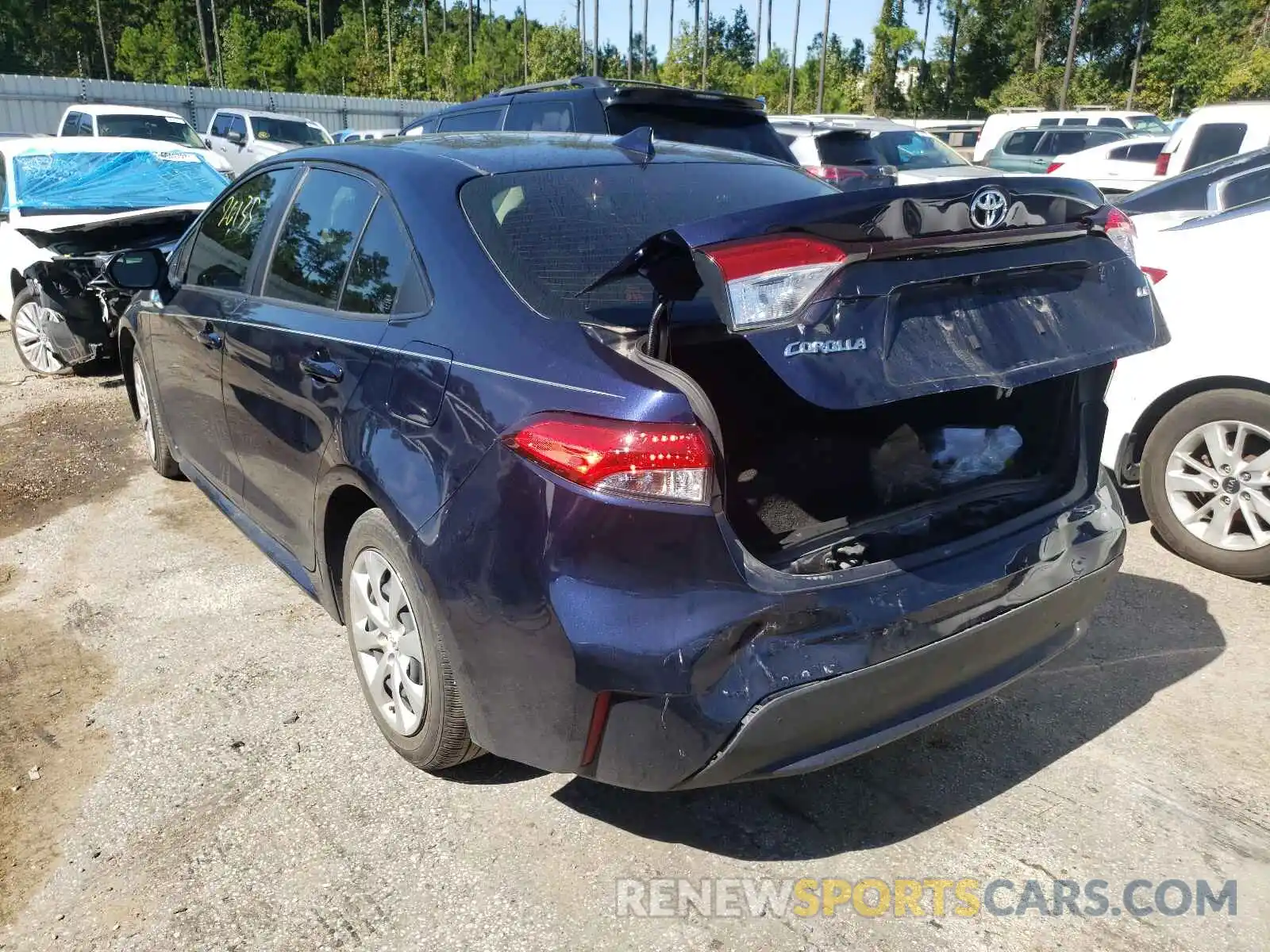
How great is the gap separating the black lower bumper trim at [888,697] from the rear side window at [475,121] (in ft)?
23.1

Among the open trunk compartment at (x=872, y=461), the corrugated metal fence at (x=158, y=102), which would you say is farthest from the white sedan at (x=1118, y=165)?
the corrugated metal fence at (x=158, y=102)

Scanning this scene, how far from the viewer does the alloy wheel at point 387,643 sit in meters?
2.79

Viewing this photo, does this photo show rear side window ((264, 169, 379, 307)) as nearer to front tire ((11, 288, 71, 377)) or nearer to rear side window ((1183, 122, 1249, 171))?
front tire ((11, 288, 71, 377))

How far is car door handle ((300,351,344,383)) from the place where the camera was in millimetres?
2934

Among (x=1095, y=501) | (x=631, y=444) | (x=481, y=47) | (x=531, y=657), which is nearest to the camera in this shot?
(x=631, y=444)

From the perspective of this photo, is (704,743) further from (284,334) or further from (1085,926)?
(284,334)

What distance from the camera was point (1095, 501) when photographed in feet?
9.52

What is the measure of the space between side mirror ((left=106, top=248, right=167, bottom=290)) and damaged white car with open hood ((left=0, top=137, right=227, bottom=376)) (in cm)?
222

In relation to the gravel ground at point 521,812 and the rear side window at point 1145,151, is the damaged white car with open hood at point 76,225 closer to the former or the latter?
the gravel ground at point 521,812

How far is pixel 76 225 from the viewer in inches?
289

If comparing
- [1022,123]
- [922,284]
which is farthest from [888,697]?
[1022,123]

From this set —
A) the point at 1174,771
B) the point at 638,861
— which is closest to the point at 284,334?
the point at 638,861

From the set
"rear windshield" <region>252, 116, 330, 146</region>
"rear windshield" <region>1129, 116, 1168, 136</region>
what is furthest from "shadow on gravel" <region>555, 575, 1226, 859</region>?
"rear windshield" <region>1129, 116, 1168, 136</region>

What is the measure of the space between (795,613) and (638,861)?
862 mm
